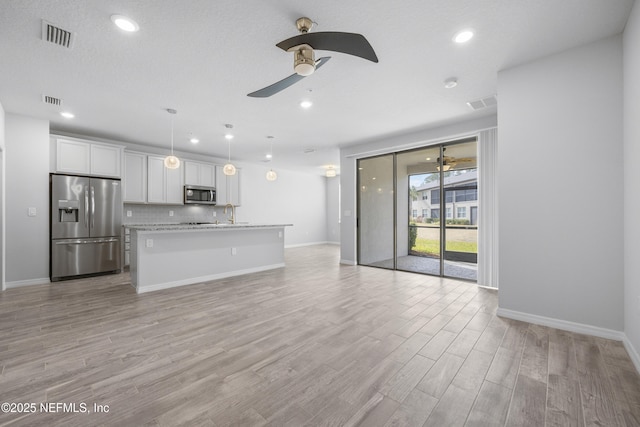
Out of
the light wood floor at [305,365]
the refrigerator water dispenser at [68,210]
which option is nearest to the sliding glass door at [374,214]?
the light wood floor at [305,365]

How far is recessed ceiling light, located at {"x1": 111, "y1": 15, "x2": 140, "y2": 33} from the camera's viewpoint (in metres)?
2.24

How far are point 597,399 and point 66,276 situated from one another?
714 centimetres

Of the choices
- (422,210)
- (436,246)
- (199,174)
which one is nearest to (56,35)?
(199,174)

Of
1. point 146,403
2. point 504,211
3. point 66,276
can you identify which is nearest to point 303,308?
point 146,403

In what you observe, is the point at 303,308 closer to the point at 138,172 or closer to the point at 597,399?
the point at 597,399

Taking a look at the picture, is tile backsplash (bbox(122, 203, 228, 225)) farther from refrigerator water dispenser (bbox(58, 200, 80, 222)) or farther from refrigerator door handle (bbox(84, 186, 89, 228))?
refrigerator water dispenser (bbox(58, 200, 80, 222))

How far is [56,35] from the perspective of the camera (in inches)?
96.2

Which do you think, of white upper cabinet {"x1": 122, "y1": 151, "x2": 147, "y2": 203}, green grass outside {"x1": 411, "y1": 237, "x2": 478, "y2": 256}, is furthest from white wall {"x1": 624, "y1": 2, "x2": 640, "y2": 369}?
white upper cabinet {"x1": 122, "y1": 151, "x2": 147, "y2": 203}

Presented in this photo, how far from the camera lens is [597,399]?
169 cm

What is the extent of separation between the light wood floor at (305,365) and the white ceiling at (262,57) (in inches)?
111

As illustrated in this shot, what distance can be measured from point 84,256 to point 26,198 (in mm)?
1293

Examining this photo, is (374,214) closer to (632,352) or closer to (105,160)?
(632,352)

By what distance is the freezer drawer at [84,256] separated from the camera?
187 inches

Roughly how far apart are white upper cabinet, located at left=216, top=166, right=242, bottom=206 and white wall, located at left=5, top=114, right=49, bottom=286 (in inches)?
132
